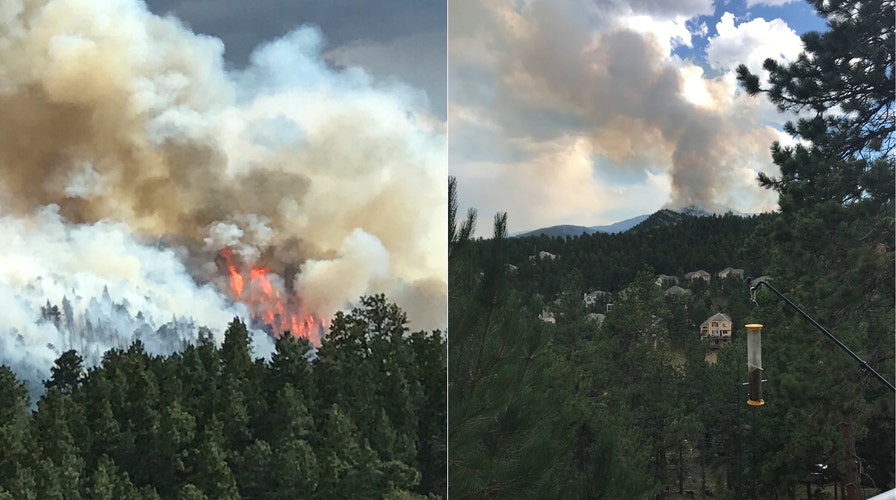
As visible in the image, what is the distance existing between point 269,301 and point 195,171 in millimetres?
520

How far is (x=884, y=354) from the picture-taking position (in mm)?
3934

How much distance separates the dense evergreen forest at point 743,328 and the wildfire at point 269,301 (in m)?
1.02

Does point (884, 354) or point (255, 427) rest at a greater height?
point (884, 354)

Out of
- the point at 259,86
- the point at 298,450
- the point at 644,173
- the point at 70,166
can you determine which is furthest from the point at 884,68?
the point at 70,166

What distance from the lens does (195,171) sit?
2871 mm

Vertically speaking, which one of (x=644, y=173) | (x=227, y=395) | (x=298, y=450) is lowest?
(x=298, y=450)

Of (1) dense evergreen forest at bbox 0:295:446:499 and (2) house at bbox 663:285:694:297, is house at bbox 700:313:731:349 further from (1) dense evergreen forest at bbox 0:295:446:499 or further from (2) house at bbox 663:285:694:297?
(1) dense evergreen forest at bbox 0:295:446:499

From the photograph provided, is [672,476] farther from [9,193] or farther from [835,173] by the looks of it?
[9,193]

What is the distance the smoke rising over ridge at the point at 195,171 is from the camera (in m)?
2.55

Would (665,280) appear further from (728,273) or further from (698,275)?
(728,273)

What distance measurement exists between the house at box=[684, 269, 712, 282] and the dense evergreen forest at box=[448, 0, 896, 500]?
17 millimetres

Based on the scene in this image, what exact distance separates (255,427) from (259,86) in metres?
1.22

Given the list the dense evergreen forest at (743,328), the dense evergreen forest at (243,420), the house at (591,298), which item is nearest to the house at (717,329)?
the dense evergreen forest at (743,328)

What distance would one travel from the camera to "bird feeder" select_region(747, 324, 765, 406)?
320 centimetres
